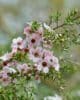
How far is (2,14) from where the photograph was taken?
491cm

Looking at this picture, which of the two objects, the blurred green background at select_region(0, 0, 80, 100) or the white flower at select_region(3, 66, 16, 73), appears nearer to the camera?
the white flower at select_region(3, 66, 16, 73)

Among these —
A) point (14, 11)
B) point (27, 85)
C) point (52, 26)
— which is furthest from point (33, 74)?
point (14, 11)

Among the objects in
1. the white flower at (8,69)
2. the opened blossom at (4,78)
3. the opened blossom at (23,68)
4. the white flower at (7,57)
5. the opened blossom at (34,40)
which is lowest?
the opened blossom at (4,78)

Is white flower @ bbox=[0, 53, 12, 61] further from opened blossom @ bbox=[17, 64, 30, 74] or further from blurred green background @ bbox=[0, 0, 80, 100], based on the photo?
blurred green background @ bbox=[0, 0, 80, 100]

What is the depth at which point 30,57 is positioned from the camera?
1402mm

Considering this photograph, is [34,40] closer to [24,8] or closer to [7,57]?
[7,57]

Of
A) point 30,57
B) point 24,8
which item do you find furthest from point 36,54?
point 24,8

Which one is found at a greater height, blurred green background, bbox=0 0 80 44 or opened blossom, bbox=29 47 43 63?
blurred green background, bbox=0 0 80 44

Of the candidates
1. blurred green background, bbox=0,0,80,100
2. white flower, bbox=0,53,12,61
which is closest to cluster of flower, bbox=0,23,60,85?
white flower, bbox=0,53,12,61

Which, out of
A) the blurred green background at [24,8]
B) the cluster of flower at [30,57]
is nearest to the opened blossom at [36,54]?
the cluster of flower at [30,57]

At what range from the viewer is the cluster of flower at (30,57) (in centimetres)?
139

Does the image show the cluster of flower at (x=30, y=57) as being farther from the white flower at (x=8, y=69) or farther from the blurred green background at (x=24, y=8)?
the blurred green background at (x=24, y=8)

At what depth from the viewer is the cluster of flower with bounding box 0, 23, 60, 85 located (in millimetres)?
1390

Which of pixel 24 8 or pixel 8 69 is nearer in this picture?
pixel 8 69
